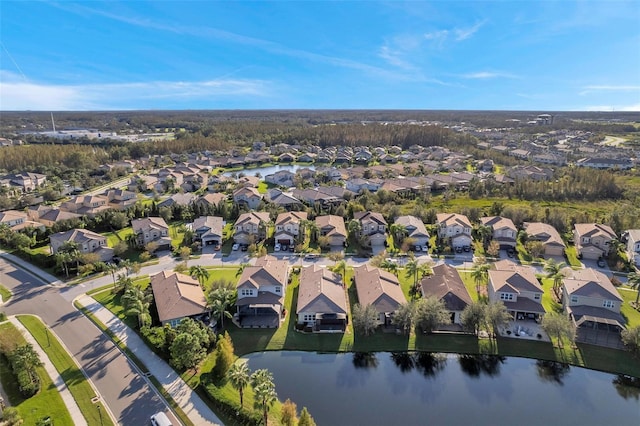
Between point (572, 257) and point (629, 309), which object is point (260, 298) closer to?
point (629, 309)

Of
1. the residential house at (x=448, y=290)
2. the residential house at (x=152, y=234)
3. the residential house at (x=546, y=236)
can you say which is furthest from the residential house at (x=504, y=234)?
the residential house at (x=152, y=234)

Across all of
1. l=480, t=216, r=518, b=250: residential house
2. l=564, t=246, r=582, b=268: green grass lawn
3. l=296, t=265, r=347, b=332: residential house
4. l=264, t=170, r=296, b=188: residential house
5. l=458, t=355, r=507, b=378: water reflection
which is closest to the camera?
l=458, t=355, r=507, b=378: water reflection

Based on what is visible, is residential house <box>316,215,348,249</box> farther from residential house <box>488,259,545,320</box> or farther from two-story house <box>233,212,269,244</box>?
residential house <box>488,259,545,320</box>

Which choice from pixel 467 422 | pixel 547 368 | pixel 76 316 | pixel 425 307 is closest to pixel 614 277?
pixel 547 368

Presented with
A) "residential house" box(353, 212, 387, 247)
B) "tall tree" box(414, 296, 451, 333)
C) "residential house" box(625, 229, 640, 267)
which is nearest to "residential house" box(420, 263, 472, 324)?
"tall tree" box(414, 296, 451, 333)

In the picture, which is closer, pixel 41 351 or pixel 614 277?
pixel 41 351

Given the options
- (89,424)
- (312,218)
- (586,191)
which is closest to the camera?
(89,424)

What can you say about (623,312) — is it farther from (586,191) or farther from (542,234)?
(586,191)

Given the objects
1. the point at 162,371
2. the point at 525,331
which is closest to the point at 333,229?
the point at 525,331
